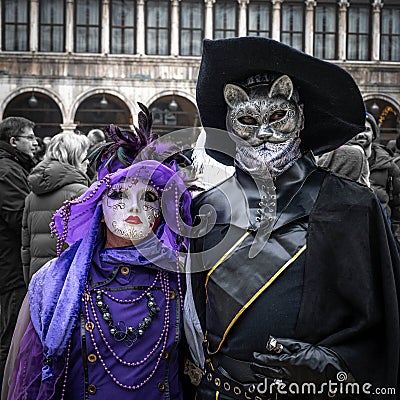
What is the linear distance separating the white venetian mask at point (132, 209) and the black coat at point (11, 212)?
104 inches

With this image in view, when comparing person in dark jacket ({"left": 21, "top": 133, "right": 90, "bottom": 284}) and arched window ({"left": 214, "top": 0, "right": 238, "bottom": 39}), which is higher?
arched window ({"left": 214, "top": 0, "right": 238, "bottom": 39})

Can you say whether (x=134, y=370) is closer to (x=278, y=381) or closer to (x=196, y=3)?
(x=278, y=381)

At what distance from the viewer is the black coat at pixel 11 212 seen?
5.10m

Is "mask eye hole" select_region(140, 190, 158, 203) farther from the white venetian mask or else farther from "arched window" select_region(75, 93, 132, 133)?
"arched window" select_region(75, 93, 132, 133)

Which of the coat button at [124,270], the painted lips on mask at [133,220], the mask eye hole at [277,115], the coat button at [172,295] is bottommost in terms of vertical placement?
the coat button at [172,295]

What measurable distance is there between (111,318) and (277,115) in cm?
98

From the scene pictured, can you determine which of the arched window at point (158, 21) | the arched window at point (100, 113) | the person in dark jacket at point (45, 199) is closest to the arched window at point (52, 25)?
the arched window at point (100, 113)

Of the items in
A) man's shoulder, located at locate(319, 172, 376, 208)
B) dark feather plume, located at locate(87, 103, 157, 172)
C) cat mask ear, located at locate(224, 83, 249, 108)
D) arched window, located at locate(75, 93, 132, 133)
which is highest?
arched window, located at locate(75, 93, 132, 133)

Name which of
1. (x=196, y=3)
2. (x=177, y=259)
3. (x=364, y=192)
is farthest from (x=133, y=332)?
(x=196, y=3)

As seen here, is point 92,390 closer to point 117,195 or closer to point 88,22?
point 117,195

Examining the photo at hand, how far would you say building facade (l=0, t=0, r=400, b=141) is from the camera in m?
21.8

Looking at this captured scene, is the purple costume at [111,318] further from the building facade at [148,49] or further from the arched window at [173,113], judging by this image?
the arched window at [173,113]

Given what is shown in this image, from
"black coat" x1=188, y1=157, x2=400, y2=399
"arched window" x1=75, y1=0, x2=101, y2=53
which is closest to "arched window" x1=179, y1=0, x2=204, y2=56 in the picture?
"arched window" x1=75, y1=0, x2=101, y2=53

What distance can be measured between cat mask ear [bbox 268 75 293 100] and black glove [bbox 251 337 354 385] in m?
0.85
